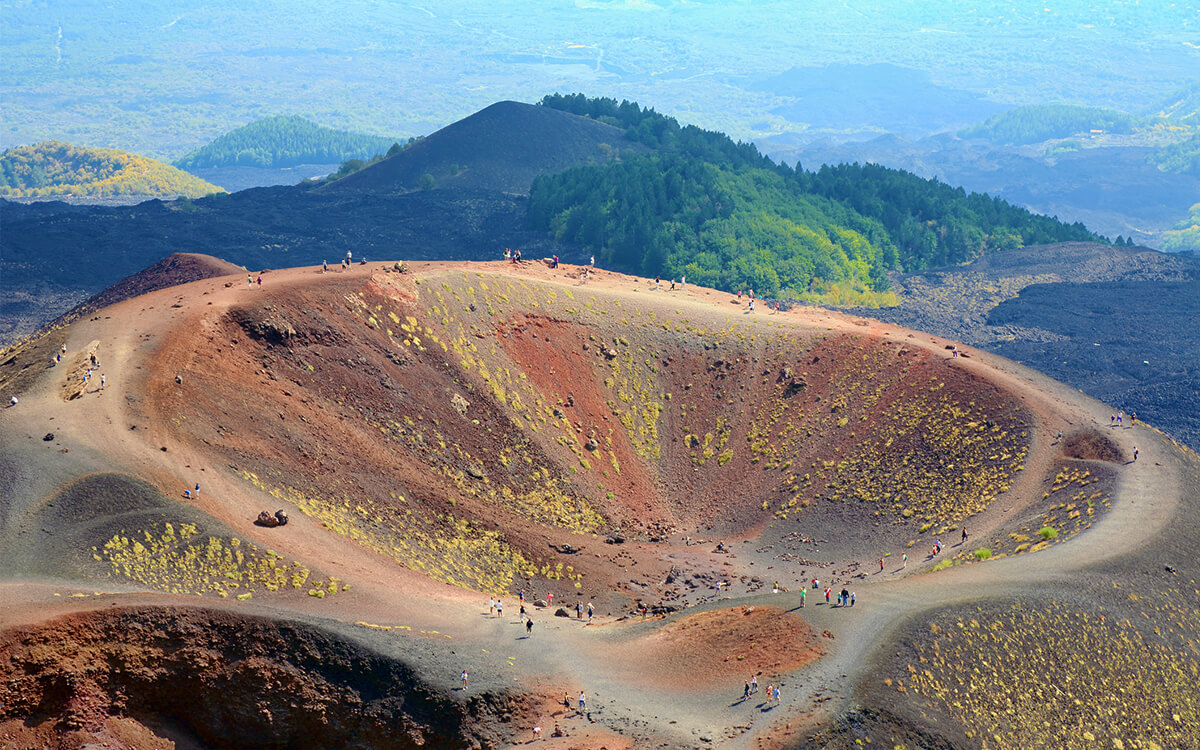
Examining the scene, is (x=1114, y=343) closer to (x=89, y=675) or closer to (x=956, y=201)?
(x=956, y=201)

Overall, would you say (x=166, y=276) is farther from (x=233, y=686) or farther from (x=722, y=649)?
(x=722, y=649)

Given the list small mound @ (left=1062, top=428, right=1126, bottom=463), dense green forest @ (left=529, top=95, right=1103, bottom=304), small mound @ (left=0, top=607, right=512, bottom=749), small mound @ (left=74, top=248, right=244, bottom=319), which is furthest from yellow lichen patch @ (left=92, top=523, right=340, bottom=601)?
dense green forest @ (left=529, top=95, right=1103, bottom=304)

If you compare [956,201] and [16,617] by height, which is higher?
[956,201]

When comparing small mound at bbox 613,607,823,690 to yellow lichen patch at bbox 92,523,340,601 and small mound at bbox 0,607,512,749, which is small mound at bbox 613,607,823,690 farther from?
yellow lichen patch at bbox 92,523,340,601

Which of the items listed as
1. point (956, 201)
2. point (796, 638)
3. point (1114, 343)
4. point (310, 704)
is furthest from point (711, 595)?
point (956, 201)

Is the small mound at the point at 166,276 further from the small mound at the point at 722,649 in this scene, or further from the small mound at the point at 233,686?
the small mound at the point at 722,649

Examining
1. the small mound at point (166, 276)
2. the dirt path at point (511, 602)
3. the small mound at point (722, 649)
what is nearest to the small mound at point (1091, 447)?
the dirt path at point (511, 602)
